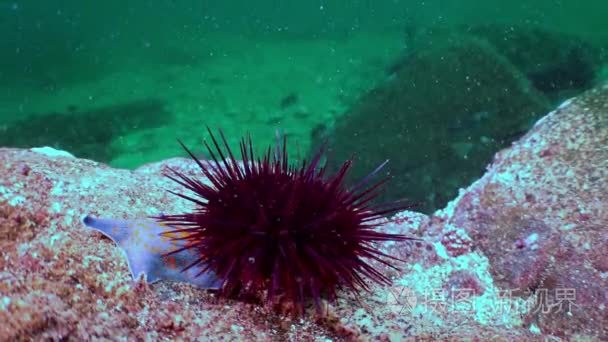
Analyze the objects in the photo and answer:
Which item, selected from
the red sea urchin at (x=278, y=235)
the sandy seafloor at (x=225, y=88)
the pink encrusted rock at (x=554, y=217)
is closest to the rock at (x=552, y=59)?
the sandy seafloor at (x=225, y=88)

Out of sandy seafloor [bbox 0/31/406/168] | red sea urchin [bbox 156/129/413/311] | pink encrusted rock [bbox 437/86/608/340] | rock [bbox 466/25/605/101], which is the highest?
sandy seafloor [bbox 0/31/406/168]

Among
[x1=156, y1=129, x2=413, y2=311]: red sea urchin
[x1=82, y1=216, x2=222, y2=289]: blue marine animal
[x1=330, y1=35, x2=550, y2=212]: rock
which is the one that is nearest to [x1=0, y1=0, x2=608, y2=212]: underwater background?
[x1=330, y1=35, x2=550, y2=212]: rock

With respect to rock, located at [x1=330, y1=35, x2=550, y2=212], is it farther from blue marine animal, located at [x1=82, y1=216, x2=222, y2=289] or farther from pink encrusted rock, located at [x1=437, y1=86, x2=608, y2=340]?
blue marine animal, located at [x1=82, y1=216, x2=222, y2=289]

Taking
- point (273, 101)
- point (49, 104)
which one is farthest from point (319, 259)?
point (49, 104)

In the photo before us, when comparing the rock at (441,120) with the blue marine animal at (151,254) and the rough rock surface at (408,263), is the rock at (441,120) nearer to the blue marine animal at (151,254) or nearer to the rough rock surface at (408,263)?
the rough rock surface at (408,263)

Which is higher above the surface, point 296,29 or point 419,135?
point 296,29

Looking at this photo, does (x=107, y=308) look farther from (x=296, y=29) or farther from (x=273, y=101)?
(x=296, y=29)

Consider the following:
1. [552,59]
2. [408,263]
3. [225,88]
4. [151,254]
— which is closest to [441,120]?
[552,59]
